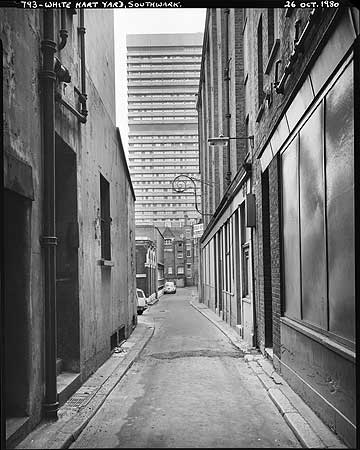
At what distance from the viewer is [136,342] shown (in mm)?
13867

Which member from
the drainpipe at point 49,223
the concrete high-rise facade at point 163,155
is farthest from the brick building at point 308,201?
the concrete high-rise facade at point 163,155

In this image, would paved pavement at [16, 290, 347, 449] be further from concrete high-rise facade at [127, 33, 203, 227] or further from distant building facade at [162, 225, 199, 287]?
concrete high-rise facade at [127, 33, 203, 227]

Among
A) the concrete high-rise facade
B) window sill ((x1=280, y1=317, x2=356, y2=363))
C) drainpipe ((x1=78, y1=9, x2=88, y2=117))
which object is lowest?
window sill ((x1=280, y1=317, x2=356, y2=363))

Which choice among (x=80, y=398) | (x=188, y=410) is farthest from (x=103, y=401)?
(x=188, y=410)

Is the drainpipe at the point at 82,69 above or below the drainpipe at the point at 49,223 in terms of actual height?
above

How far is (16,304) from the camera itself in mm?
5477

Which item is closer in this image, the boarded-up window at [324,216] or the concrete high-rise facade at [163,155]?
the boarded-up window at [324,216]

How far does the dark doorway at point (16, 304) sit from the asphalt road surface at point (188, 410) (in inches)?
32.0

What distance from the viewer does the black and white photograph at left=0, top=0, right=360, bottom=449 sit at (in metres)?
5.11

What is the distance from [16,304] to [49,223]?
106 cm

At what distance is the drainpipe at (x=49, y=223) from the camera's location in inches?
238

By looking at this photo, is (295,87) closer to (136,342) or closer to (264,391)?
(264,391)

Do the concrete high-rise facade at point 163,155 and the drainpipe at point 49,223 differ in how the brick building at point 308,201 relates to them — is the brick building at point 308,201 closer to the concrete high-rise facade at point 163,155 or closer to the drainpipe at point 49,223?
the drainpipe at point 49,223

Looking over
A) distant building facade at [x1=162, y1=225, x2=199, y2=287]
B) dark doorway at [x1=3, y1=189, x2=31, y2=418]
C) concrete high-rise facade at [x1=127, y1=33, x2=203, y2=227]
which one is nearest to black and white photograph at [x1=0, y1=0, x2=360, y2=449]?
dark doorway at [x1=3, y1=189, x2=31, y2=418]
